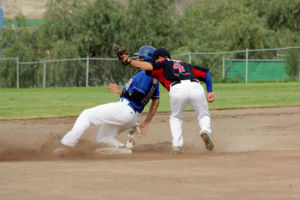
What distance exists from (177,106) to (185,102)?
0.41ft

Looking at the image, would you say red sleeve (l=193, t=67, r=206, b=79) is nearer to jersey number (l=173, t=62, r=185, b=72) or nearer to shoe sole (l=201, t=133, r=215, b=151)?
jersey number (l=173, t=62, r=185, b=72)

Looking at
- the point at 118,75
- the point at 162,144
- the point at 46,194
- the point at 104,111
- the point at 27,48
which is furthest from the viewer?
the point at 27,48

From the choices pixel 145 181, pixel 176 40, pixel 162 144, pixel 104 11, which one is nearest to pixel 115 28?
pixel 104 11

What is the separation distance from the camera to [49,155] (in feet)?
27.0

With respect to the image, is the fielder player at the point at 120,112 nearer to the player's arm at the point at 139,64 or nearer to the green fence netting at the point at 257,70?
the player's arm at the point at 139,64

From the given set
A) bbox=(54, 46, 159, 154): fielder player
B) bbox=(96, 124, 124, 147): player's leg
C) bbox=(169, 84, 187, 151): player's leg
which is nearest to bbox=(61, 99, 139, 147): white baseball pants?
bbox=(54, 46, 159, 154): fielder player

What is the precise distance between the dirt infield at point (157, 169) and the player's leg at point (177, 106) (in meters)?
0.37

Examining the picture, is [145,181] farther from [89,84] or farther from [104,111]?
[89,84]

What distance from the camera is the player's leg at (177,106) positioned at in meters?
8.20

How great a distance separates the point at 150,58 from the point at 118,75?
96.2 ft

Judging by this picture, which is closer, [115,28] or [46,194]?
[46,194]

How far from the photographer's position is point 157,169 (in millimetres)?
6492

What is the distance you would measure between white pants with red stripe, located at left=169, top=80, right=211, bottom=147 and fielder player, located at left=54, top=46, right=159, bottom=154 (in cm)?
A: 42

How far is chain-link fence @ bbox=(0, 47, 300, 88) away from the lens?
115ft
